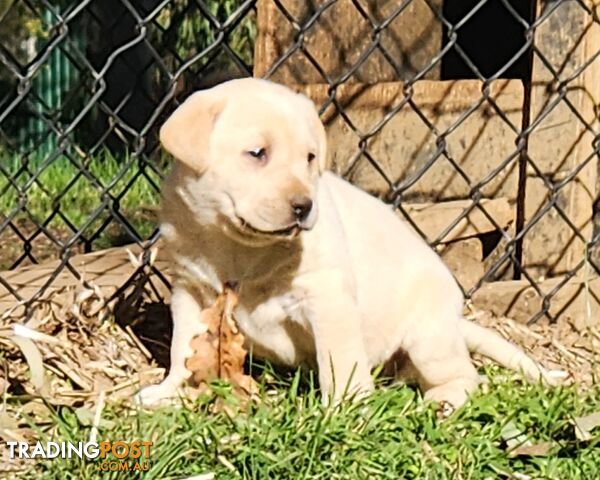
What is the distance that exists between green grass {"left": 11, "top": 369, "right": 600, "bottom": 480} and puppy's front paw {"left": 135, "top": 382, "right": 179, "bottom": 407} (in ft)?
0.23

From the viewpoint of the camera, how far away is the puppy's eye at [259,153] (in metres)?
2.58

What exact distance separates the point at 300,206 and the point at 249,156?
0.52ft

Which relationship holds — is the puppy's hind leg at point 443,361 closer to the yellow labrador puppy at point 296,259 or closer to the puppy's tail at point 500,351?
the yellow labrador puppy at point 296,259

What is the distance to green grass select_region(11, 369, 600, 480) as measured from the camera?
2422 millimetres

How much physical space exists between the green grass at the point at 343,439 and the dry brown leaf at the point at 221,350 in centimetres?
8

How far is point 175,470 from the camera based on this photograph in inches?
94.9

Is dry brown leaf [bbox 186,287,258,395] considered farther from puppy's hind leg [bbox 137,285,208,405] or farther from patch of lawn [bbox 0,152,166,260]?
patch of lawn [bbox 0,152,166,260]

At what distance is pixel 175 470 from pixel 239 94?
777 mm

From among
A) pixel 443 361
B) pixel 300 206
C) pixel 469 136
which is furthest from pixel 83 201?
pixel 300 206

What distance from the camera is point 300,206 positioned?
252 centimetres

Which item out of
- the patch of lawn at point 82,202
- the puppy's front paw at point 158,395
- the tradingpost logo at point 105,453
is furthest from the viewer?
the patch of lawn at point 82,202

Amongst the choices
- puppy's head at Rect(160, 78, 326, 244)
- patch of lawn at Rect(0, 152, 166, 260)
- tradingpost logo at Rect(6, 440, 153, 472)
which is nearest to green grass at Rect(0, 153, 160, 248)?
patch of lawn at Rect(0, 152, 166, 260)

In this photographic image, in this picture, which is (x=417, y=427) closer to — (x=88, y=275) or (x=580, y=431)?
(x=580, y=431)

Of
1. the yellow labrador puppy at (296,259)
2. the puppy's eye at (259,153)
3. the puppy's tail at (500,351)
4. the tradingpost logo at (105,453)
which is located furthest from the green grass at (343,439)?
the puppy's eye at (259,153)
